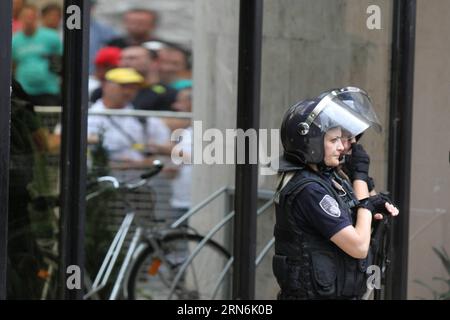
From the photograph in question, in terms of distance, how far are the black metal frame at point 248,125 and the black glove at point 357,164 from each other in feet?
3.62

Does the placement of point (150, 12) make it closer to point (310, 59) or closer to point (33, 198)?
point (33, 198)

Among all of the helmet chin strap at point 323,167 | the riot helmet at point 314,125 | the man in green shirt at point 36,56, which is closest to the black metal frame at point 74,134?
the riot helmet at point 314,125

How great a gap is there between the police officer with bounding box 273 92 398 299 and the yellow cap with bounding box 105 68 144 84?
185 inches

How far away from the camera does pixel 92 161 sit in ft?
22.0

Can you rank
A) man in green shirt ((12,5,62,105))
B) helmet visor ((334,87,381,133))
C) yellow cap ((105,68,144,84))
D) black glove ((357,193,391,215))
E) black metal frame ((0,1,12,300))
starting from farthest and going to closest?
yellow cap ((105,68,144,84)) → man in green shirt ((12,5,62,105)) → black metal frame ((0,1,12,300)) → helmet visor ((334,87,381,133)) → black glove ((357,193,391,215))

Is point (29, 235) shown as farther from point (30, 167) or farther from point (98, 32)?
point (98, 32)

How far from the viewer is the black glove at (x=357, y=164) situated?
4051 mm

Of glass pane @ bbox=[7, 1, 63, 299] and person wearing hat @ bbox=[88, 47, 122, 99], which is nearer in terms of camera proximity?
glass pane @ bbox=[7, 1, 63, 299]

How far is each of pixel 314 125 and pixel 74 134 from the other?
139 centimetres

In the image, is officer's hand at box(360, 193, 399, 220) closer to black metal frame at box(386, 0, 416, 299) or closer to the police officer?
the police officer

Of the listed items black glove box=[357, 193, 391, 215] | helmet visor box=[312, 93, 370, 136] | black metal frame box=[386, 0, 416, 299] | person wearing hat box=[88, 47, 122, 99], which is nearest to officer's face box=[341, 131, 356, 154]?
helmet visor box=[312, 93, 370, 136]

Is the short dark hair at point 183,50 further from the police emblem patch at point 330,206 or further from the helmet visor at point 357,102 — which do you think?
the police emblem patch at point 330,206

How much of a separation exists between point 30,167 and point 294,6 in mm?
1868

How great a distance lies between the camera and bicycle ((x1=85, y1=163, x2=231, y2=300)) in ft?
21.2
